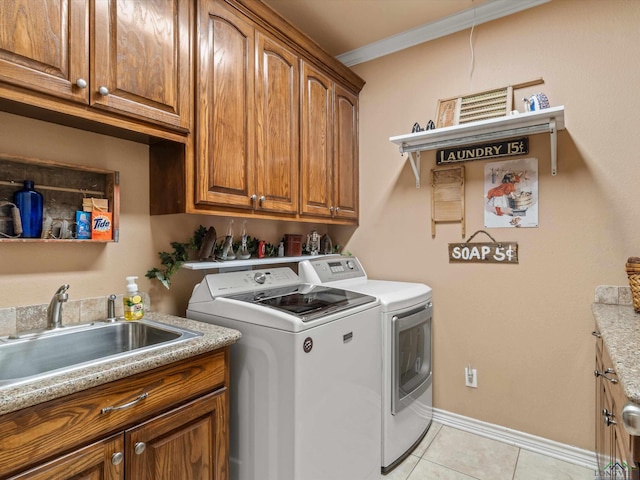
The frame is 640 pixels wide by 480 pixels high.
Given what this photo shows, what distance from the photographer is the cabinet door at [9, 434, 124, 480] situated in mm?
907

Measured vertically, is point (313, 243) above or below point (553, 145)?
below

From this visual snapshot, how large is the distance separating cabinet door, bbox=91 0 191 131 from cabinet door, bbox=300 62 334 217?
2.65 feet

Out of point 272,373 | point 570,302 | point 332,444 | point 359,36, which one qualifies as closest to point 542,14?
point 359,36

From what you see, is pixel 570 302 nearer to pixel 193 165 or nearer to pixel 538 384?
pixel 538 384

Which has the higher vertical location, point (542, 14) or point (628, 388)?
point (542, 14)

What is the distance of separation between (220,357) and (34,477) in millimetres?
601

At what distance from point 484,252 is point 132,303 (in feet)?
6.47

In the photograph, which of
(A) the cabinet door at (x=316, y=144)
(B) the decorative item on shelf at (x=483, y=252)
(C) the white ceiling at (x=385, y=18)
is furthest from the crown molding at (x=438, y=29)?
(B) the decorative item on shelf at (x=483, y=252)

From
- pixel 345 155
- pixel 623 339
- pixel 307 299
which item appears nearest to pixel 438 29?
pixel 345 155

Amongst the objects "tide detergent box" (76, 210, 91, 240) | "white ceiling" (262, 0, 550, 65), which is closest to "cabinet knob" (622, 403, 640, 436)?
"tide detergent box" (76, 210, 91, 240)

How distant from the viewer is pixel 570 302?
2.00 m

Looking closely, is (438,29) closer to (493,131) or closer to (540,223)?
(493,131)

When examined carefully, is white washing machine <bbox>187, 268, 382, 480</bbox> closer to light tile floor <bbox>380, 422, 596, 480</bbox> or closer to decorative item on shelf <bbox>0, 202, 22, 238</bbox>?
light tile floor <bbox>380, 422, 596, 480</bbox>

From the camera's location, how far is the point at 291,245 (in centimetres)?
244
